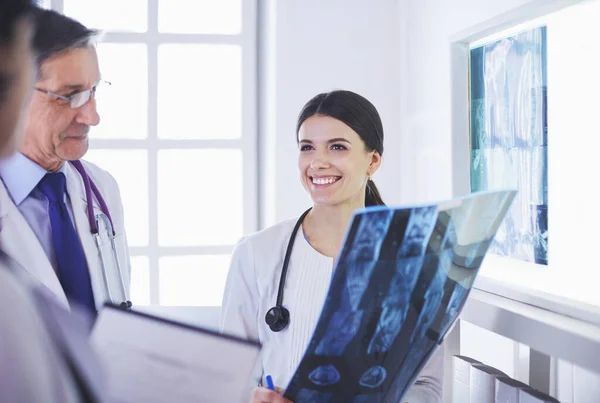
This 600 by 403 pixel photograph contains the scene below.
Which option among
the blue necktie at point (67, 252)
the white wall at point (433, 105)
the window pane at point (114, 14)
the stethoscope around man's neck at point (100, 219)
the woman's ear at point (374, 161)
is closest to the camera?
the blue necktie at point (67, 252)

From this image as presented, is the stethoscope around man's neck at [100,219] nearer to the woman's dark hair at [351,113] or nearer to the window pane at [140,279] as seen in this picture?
the woman's dark hair at [351,113]

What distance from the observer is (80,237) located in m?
1.40

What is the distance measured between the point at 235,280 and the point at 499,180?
0.70 metres

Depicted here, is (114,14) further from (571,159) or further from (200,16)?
(571,159)

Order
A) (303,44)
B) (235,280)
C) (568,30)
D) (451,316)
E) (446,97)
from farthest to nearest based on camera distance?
(303,44) < (446,97) < (235,280) < (568,30) < (451,316)

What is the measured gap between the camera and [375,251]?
715mm

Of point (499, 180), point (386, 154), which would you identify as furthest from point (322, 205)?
point (386, 154)

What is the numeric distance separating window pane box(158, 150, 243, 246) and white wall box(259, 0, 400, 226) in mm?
428

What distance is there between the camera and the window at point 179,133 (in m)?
2.88

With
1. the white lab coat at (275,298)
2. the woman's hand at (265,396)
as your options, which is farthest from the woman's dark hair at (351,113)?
the woman's hand at (265,396)

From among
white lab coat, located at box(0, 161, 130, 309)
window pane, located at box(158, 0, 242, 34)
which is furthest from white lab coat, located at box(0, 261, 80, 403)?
window pane, located at box(158, 0, 242, 34)

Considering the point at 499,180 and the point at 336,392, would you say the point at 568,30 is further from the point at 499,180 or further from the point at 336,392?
the point at 336,392

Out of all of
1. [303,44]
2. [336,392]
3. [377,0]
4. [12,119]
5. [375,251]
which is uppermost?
[377,0]

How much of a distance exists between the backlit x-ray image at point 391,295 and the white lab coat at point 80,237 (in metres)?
0.61
